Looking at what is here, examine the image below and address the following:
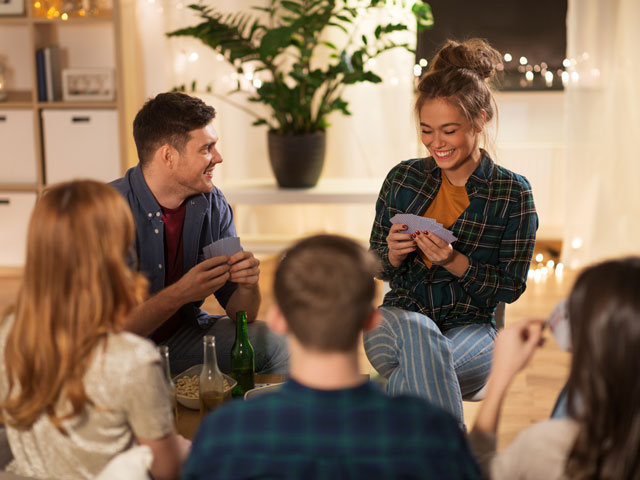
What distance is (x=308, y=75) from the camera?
160 inches

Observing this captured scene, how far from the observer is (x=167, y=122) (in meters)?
2.21

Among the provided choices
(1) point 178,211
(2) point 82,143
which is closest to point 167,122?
(1) point 178,211

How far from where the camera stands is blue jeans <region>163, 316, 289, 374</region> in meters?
2.21

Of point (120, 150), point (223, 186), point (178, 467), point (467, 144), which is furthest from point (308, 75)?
point (178, 467)

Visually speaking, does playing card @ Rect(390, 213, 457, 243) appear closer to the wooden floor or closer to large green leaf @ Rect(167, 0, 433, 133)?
the wooden floor

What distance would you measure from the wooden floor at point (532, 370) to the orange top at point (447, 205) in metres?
0.55

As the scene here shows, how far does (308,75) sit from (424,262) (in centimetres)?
212

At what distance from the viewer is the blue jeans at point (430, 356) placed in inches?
75.2

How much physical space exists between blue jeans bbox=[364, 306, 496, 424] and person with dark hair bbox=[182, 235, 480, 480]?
0.84m

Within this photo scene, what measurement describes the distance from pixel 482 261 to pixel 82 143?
2.97m

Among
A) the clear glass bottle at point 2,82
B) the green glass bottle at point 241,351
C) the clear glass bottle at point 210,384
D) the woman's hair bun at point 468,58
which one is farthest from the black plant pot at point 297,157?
the clear glass bottle at point 210,384

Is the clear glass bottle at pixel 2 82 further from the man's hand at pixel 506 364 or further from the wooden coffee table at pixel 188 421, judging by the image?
the man's hand at pixel 506 364

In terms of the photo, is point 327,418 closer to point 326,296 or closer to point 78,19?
point 326,296

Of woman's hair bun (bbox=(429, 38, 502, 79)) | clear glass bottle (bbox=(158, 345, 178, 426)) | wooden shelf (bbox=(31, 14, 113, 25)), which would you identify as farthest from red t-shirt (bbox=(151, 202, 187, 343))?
wooden shelf (bbox=(31, 14, 113, 25))
